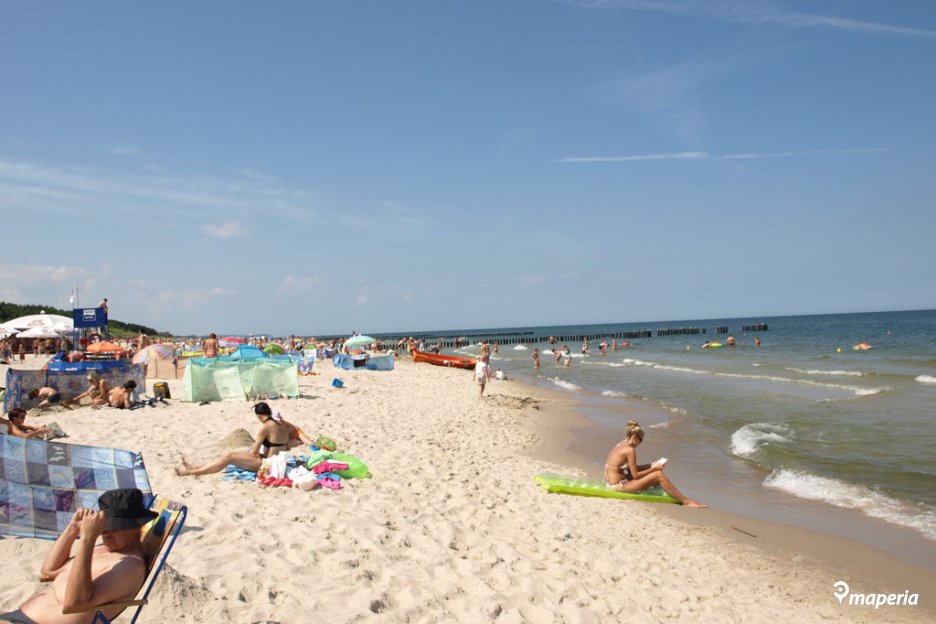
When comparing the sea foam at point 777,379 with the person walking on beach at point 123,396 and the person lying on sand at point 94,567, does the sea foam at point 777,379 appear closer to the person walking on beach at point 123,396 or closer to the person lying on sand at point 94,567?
the person walking on beach at point 123,396

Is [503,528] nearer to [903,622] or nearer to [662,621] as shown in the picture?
[662,621]

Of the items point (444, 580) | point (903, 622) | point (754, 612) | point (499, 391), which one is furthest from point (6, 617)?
point (499, 391)

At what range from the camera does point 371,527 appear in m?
5.37

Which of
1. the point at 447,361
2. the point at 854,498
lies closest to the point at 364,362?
the point at 447,361

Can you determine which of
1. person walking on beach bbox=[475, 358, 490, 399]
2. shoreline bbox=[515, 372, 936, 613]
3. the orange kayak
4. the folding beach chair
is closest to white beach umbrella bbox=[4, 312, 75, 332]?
the orange kayak

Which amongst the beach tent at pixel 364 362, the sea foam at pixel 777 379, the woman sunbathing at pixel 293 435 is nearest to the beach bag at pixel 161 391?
the woman sunbathing at pixel 293 435

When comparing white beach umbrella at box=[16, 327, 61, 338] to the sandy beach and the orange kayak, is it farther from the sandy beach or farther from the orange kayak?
the sandy beach

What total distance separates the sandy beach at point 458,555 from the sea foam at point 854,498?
4.32 ft

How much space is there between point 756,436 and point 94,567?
1185 centimetres

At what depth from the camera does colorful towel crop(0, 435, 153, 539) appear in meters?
3.73

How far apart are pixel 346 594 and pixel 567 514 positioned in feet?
11.2

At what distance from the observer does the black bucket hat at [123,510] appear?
112 inches

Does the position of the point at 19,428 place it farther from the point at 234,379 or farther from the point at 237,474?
the point at 234,379

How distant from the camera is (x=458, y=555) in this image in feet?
16.5
